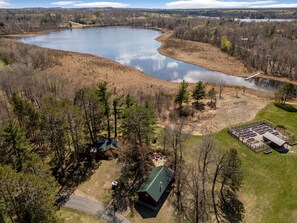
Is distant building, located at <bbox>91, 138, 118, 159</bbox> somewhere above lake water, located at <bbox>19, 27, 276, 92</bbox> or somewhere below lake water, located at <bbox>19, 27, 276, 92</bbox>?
above

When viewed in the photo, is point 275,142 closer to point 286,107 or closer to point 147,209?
point 286,107

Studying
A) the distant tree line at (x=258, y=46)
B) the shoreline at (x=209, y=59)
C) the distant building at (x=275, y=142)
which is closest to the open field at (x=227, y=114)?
the distant building at (x=275, y=142)

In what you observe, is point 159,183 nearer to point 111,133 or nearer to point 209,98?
point 111,133

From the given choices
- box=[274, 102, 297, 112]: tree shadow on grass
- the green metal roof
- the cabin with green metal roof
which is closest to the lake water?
box=[274, 102, 297, 112]: tree shadow on grass

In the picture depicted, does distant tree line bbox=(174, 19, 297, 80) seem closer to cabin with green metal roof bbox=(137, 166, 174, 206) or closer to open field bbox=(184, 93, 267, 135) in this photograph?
open field bbox=(184, 93, 267, 135)

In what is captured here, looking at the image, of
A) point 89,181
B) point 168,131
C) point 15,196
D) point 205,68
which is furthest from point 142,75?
point 15,196

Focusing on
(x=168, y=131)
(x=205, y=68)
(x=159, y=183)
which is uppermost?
(x=168, y=131)
